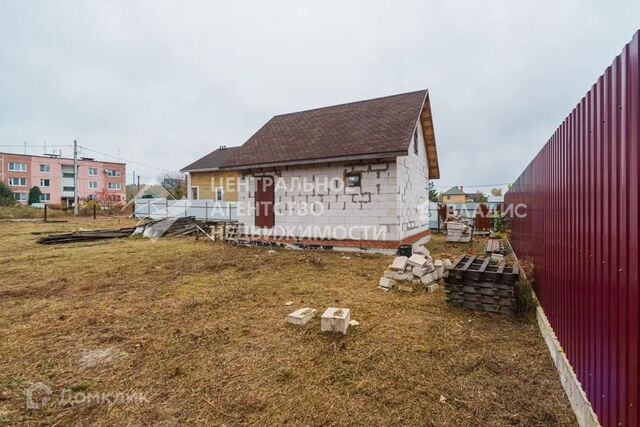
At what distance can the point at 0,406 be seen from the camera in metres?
2.50

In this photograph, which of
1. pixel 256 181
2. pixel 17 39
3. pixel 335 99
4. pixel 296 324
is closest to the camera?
pixel 296 324

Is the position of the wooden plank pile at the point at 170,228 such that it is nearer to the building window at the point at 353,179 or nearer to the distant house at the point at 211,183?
the building window at the point at 353,179

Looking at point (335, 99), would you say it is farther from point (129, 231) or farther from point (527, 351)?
point (527, 351)

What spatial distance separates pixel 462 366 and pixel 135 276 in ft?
25.4

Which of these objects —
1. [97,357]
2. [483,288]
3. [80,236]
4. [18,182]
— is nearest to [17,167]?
[18,182]

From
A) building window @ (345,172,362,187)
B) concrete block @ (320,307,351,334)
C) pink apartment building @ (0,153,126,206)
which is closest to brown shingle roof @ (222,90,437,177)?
building window @ (345,172,362,187)

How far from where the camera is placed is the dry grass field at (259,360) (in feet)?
8.05

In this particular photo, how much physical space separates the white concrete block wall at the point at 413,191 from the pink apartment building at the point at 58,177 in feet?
179

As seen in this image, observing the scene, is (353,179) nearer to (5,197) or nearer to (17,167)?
(5,197)

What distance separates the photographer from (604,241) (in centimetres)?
195

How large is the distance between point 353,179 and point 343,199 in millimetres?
899

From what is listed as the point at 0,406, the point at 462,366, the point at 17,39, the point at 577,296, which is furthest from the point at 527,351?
the point at 17,39

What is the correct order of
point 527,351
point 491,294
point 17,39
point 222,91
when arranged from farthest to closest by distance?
point 222,91 < point 17,39 < point 491,294 < point 527,351

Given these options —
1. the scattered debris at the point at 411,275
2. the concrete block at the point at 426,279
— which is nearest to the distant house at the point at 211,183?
the scattered debris at the point at 411,275
